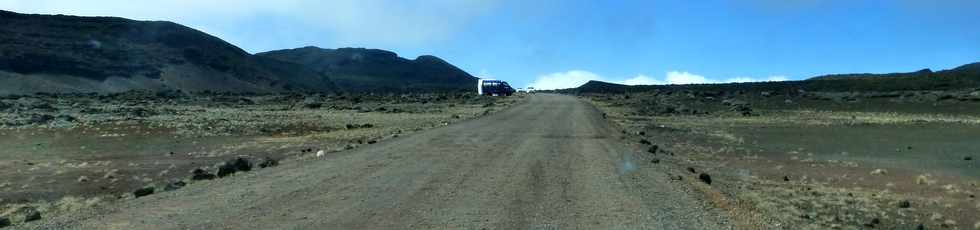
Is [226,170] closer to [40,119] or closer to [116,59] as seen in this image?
[40,119]

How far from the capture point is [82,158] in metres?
21.2

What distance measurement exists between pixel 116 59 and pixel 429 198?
111141 mm

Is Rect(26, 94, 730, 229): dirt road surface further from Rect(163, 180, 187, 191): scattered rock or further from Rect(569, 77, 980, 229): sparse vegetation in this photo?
Rect(569, 77, 980, 229): sparse vegetation

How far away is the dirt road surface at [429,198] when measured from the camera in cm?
980

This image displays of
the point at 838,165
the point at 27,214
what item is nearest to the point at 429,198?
the point at 27,214

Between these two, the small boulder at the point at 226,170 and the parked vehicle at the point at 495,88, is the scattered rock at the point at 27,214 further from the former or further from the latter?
the parked vehicle at the point at 495,88

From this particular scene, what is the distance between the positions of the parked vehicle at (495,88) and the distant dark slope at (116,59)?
39147 mm

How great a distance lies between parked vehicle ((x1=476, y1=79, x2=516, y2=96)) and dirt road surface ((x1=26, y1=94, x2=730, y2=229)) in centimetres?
8029

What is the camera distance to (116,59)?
11225 cm

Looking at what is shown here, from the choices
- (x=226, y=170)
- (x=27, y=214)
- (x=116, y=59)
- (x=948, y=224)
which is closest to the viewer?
(x=27, y=214)

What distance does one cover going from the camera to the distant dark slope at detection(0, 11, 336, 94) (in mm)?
97562

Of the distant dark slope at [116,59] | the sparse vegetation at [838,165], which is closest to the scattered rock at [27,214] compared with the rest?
the sparse vegetation at [838,165]

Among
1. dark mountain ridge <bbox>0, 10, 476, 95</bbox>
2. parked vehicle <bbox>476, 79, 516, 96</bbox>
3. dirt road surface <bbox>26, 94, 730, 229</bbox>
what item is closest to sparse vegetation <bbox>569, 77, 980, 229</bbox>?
dirt road surface <bbox>26, 94, 730, 229</bbox>

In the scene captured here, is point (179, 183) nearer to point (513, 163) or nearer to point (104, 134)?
point (513, 163)
